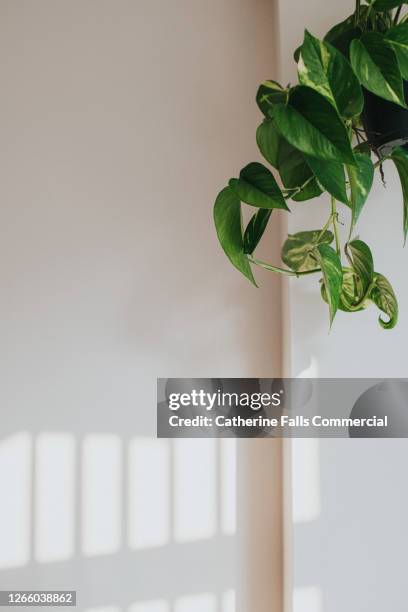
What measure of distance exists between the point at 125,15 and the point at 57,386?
886 millimetres

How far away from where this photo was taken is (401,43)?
28.9 inches

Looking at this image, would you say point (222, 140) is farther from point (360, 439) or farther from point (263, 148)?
point (360, 439)

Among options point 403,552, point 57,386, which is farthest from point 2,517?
point 403,552

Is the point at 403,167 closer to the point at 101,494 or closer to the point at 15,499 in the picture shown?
the point at 101,494

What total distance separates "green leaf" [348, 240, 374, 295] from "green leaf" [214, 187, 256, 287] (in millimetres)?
194

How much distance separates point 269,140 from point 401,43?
0.72ft

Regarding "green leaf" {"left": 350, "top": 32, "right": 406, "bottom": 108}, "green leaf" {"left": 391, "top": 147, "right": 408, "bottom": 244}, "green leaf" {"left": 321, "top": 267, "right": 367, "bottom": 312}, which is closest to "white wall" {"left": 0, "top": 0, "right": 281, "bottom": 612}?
"green leaf" {"left": 321, "top": 267, "right": 367, "bottom": 312}

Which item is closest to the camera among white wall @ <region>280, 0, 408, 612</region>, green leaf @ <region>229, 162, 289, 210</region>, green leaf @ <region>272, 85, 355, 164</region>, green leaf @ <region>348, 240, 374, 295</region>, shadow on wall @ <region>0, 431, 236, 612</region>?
green leaf @ <region>272, 85, 355, 164</region>

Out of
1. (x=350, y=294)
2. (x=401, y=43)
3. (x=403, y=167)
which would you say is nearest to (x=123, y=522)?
(x=350, y=294)

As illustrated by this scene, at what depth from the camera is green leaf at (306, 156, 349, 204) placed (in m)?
0.70

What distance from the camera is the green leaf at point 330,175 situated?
70 cm

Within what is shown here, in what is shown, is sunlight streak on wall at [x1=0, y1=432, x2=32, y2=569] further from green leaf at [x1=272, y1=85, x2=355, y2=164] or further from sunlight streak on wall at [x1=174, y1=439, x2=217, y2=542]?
green leaf at [x1=272, y1=85, x2=355, y2=164]

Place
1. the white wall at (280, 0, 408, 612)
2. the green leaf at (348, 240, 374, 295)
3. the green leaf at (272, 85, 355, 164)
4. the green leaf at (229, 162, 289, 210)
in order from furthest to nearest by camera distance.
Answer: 1. the white wall at (280, 0, 408, 612)
2. the green leaf at (348, 240, 374, 295)
3. the green leaf at (229, 162, 289, 210)
4. the green leaf at (272, 85, 355, 164)
